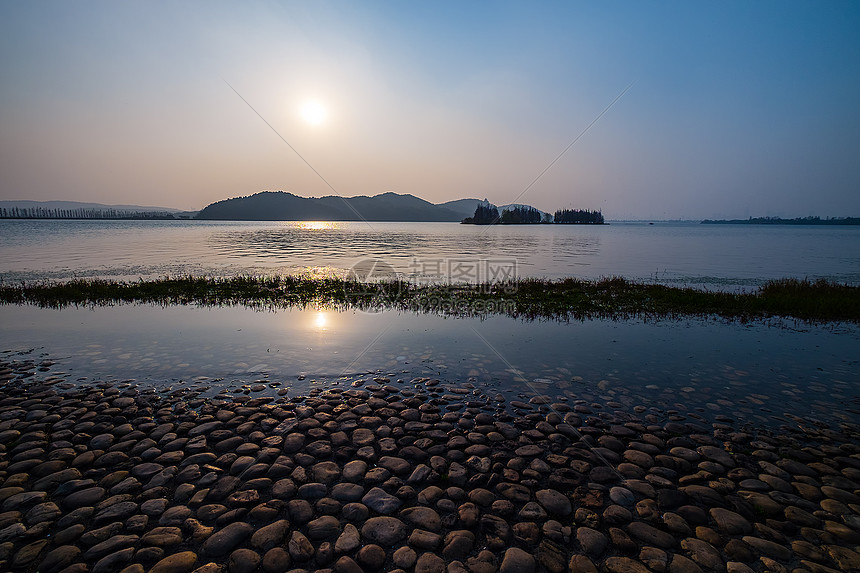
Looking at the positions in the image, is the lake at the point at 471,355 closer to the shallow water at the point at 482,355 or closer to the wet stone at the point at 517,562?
the shallow water at the point at 482,355

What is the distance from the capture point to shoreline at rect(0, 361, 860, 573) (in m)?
5.09

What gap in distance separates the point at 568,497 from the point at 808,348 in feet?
50.0

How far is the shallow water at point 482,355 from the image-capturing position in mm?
10789

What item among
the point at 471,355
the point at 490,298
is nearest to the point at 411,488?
the point at 471,355

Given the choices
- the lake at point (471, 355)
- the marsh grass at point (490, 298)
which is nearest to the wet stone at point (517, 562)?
the lake at point (471, 355)

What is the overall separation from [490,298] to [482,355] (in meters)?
11.1

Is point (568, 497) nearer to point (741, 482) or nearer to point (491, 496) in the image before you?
point (491, 496)

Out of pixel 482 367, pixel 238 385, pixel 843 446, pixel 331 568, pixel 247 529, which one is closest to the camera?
pixel 331 568

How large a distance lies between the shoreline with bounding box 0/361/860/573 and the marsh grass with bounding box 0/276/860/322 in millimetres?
12856

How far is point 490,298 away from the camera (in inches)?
977

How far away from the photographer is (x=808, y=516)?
5.81m

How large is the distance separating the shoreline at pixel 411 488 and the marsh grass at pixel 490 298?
1286cm

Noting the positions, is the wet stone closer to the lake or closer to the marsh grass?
the lake

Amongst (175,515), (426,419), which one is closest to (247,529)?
(175,515)
